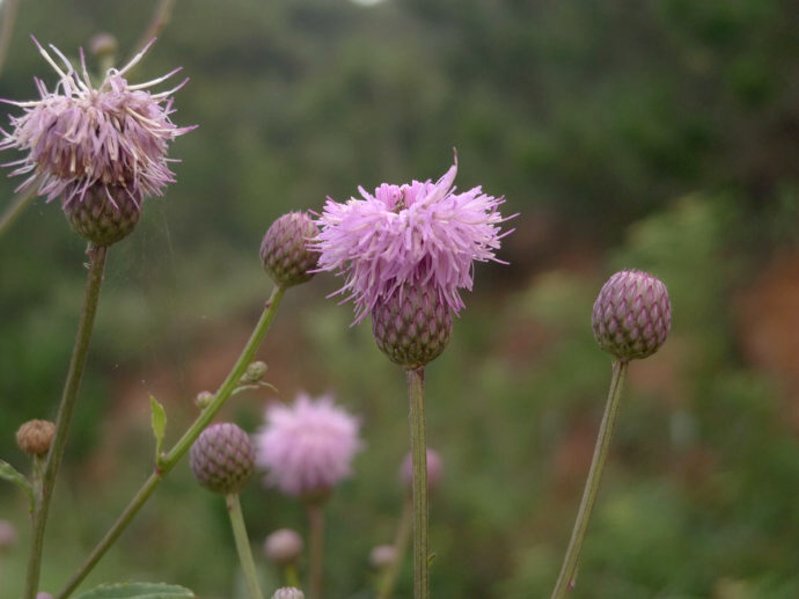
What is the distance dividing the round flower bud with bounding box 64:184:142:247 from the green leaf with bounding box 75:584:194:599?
1.33 feet

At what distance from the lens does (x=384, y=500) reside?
20.1 ft

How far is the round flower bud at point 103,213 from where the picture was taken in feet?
3.87

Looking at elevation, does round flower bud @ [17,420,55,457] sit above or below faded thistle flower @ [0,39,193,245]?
below

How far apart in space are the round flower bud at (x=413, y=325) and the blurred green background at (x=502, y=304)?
20 cm

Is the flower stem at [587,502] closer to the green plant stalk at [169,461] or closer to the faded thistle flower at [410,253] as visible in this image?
the faded thistle flower at [410,253]

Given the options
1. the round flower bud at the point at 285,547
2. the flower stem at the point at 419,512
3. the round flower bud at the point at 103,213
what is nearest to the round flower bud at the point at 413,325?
the flower stem at the point at 419,512

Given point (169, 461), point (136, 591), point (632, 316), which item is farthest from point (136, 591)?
point (632, 316)

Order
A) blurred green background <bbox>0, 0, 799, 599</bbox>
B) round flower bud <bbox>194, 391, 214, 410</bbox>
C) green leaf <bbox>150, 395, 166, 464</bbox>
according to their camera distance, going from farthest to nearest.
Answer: blurred green background <bbox>0, 0, 799, 599</bbox>, round flower bud <bbox>194, 391, 214, 410</bbox>, green leaf <bbox>150, 395, 166, 464</bbox>

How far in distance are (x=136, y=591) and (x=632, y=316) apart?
27.4 inches

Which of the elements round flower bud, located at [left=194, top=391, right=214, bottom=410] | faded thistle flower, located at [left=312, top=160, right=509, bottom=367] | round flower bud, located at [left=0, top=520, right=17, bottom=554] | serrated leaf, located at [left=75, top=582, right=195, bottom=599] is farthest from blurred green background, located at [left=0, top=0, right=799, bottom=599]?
round flower bud, located at [left=0, top=520, right=17, bottom=554]

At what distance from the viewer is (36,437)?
1177 millimetres

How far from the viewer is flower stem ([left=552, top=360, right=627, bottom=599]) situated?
1028mm

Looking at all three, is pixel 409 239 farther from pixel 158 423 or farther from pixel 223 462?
pixel 223 462

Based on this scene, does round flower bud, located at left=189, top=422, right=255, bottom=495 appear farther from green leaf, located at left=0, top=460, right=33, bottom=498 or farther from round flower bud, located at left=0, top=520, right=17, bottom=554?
round flower bud, located at left=0, top=520, right=17, bottom=554
